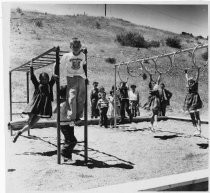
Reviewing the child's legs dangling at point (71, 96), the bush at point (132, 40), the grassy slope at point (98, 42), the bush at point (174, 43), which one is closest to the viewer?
the child's legs dangling at point (71, 96)

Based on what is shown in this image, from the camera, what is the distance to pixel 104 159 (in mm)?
5262

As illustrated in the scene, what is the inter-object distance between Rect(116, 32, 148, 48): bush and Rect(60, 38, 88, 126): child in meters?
12.9

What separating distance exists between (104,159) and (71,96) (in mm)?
1268

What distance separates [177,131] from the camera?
8.38 m

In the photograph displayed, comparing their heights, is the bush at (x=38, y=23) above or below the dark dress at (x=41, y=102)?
above

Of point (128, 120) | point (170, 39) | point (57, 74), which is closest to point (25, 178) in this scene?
point (57, 74)

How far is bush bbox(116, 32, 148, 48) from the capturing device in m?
17.6

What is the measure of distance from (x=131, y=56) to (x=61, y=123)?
45.2 ft

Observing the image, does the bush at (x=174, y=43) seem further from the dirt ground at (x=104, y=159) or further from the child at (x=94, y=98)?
the dirt ground at (x=104, y=159)

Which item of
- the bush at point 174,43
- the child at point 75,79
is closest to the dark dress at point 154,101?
the child at point 75,79

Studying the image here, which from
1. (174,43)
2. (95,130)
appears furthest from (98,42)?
(95,130)

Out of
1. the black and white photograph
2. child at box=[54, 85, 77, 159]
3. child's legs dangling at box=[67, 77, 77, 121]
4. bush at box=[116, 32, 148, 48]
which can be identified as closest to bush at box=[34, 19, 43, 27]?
bush at box=[116, 32, 148, 48]

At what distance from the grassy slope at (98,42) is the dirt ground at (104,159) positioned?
7.93 m

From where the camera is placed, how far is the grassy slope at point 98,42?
15.8m
